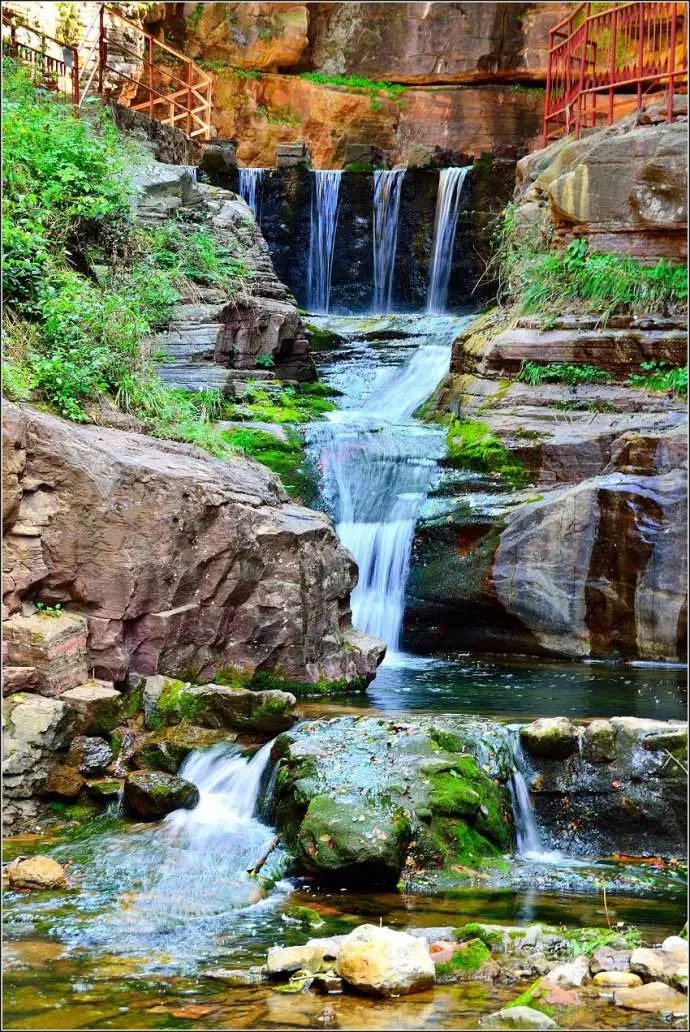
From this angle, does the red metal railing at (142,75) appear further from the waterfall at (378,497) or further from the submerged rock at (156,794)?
the submerged rock at (156,794)

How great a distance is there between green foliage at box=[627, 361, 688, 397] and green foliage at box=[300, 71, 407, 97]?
43.8 ft

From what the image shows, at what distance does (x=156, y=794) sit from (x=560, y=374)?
6.97 metres

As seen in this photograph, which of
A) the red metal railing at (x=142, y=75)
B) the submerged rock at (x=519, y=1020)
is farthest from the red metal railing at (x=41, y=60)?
the submerged rock at (x=519, y=1020)

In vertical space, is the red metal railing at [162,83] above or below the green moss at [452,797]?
above

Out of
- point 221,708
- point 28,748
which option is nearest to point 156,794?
point 28,748

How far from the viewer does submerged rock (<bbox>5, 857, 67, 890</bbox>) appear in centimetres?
585

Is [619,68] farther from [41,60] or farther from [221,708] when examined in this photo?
[221,708]

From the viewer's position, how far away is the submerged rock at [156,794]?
6.73 metres

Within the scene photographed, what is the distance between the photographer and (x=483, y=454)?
11.6 meters

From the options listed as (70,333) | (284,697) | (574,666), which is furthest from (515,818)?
(70,333)

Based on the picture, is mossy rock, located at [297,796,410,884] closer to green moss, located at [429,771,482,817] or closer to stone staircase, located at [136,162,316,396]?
green moss, located at [429,771,482,817]

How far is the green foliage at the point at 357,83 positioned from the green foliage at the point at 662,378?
13.3m

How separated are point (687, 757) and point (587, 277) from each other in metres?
6.92

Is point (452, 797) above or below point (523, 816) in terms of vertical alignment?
above
